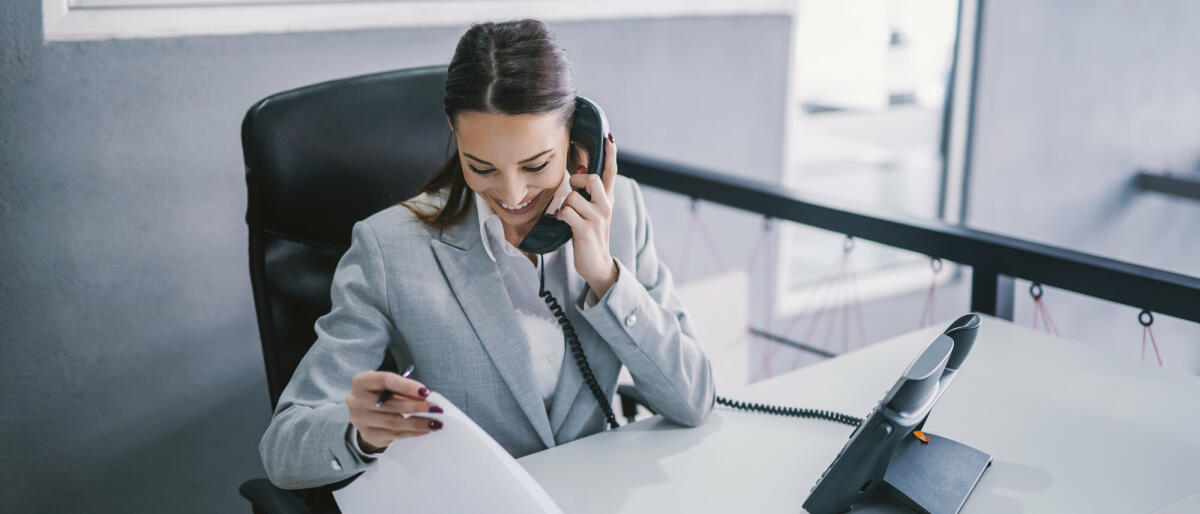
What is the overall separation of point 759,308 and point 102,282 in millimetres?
1837

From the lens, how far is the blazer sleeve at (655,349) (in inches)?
44.8

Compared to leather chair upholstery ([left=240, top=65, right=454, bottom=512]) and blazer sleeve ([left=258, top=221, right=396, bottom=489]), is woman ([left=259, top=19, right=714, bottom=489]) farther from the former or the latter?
leather chair upholstery ([left=240, top=65, right=454, bottom=512])

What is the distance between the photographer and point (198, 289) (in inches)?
72.7

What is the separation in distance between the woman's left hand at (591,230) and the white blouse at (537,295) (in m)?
0.07

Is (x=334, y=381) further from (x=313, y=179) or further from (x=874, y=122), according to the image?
(x=874, y=122)

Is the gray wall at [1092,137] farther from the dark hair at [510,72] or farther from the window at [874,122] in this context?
the dark hair at [510,72]

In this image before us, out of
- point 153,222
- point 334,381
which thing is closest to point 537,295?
point 334,381

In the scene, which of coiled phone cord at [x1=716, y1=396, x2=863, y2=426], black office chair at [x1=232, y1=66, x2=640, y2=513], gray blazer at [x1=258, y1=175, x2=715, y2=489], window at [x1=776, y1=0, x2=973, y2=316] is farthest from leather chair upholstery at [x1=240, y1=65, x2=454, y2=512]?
window at [x1=776, y1=0, x2=973, y2=316]

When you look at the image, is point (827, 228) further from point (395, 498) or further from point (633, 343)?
point (395, 498)

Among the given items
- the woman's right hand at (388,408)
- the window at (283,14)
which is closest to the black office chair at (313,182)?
the woman's right hand at (388,408)

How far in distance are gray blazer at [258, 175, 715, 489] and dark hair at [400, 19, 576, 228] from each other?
18 centimetres

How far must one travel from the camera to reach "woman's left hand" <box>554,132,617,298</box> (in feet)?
3.69

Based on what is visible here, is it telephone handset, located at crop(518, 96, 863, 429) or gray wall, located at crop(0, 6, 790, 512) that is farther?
gray wall, located at crop(0, 6, 790, 512)

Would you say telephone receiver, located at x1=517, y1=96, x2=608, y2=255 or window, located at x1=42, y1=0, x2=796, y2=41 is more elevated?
window, located at x1=42, y1=0, x2=796, y2=41
